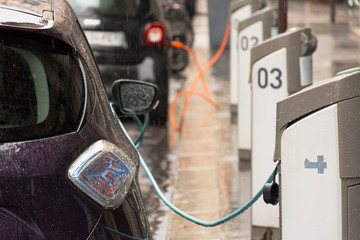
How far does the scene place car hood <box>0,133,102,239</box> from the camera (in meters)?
2.81

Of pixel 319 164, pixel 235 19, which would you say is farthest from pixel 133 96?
pixel 235 19

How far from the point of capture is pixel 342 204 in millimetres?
4062

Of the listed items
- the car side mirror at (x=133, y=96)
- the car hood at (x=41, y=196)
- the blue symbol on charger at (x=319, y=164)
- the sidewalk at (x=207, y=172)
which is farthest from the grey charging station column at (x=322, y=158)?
the sidewalk at (x=207, y=172)

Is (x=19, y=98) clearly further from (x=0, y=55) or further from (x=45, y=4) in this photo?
(x=45, y=4)

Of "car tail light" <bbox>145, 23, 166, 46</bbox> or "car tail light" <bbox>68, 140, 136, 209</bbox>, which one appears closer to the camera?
"car tail light" <bbox>68, 140, 136, 209</bbox>

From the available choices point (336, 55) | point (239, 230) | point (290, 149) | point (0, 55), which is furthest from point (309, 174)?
point (336, 55)

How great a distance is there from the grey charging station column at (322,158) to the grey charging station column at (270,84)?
Result: 212cm

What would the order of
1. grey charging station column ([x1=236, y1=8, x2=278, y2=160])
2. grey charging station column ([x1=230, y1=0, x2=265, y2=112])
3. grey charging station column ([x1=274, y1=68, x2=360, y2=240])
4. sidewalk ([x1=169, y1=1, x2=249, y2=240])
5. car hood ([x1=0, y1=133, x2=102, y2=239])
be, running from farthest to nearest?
grey charging station column ([x1=230, y1=0, x2=265, y2=112])
grey charging station column ([x1=236, y1=8, x2=278, y2=160])
sidewalk ([x1=169, y1=1, x2=249, y2=240])
grey charging station column ([x1=274, y1=68, x2=360, y2=240])
car hood ([x1=0, y1=133, x2=102, y2=239])

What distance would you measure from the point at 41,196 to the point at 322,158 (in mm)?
1608

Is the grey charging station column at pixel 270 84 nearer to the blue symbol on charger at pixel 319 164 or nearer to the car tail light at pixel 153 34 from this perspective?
the blue symbol on charger at pixel 319 164

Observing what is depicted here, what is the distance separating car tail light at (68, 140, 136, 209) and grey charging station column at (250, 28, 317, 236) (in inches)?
130

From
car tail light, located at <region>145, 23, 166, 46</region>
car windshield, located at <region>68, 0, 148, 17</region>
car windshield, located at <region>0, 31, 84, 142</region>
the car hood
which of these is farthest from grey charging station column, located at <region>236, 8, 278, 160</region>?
the car hood

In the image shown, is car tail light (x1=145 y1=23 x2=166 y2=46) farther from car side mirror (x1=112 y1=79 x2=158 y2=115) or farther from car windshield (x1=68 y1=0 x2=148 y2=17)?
car side mirror (x1=112 y1=79 x2=158 y2=115)

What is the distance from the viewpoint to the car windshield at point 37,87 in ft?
10.0
